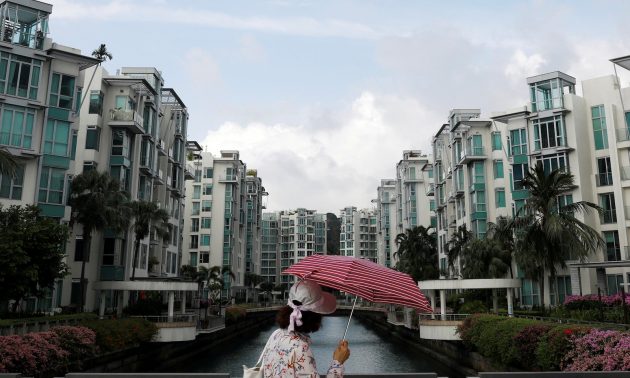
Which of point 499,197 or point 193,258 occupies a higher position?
point 499,197

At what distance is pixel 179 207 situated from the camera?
63.2 meters

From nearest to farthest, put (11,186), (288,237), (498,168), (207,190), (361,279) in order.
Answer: (361,279), (11,186), (498,168), (207,190), (288,237)

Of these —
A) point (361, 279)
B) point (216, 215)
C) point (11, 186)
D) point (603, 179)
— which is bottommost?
point (361, 279)

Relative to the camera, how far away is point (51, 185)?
36062 millimetres

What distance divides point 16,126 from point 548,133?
137 feet

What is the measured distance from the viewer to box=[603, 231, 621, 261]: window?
136 feet

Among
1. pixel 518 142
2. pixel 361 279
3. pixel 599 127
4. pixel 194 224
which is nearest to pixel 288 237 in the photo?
pixel 194 224

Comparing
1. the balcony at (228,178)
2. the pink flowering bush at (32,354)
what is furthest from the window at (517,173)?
the balcony at (228,178)

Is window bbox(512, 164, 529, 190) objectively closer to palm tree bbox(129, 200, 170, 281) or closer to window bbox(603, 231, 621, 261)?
window bbox(603, 231, 621, 261)

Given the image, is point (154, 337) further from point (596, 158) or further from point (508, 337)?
point (596, 158)

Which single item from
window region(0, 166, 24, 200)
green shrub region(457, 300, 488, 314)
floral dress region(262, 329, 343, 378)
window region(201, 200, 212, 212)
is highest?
window region(201, 200, 212, 212)

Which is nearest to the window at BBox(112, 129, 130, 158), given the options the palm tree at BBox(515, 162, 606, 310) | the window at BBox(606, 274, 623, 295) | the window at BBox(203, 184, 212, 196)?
the palm tree at BBox(515, 162, 606, 310)

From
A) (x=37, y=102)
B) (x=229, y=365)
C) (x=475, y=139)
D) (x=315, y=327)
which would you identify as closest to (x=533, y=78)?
(x=475, y=139)

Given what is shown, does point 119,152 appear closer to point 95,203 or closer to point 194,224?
point 95,203
